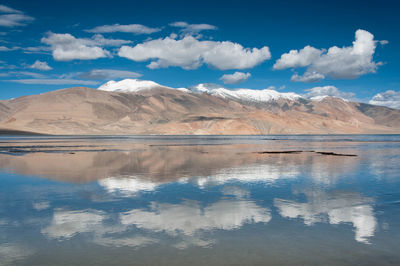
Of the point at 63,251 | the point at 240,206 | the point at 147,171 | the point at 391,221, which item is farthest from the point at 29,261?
the point at 147,171

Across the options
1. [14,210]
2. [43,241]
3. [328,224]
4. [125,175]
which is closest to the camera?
[43,241]

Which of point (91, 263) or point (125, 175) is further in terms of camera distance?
point (125, 175)

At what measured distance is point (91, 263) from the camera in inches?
373

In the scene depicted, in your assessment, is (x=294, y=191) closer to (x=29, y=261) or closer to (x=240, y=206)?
(x=240, y=206)

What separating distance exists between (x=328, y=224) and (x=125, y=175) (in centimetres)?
1691

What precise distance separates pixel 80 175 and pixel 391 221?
69.2 feet

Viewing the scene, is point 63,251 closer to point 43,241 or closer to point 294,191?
point 43,241

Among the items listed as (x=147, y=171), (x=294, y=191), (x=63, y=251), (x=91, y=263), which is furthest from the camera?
(x=147, y=171)

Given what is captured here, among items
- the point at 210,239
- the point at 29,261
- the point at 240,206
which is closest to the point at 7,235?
the point at 29,261

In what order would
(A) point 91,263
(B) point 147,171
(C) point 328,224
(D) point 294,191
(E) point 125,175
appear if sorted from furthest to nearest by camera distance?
(B) point 147,171 → (E) point 125,175 → (D) point 294,191 → (C) point 328,224 → (A) point 91,263

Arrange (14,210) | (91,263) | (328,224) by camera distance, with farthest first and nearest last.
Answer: (14,210) → (328,224) → (91,263)

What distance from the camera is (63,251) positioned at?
10414 millimetres

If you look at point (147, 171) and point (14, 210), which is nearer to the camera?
point (14, 210)

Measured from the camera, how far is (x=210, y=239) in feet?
37.3
